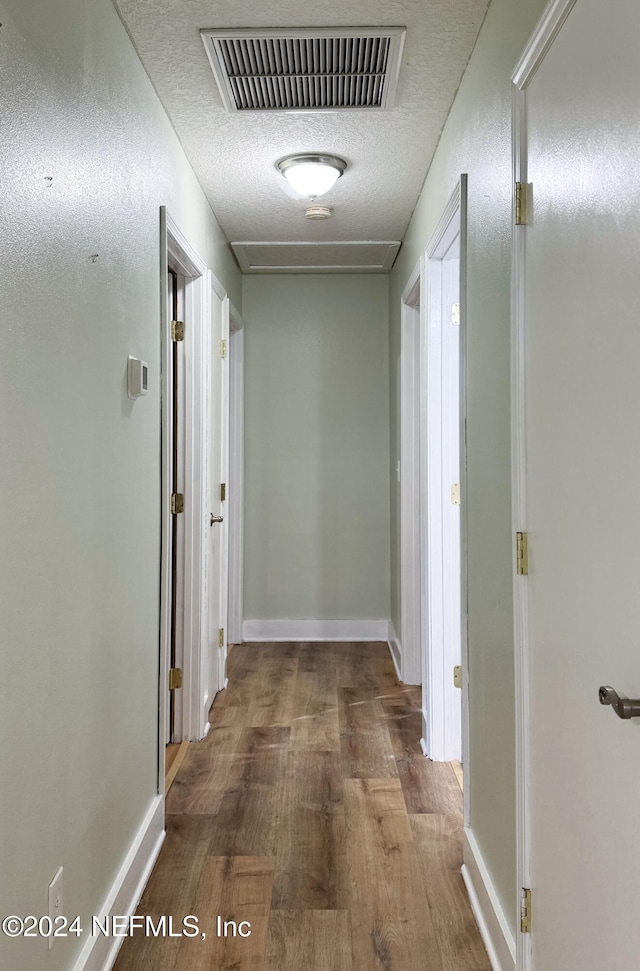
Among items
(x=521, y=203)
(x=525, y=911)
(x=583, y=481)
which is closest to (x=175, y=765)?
(x=525, y=911)

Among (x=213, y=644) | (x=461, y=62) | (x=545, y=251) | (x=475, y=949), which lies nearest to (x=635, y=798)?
(x=545, y=251)

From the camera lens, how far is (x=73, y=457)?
5.04ft

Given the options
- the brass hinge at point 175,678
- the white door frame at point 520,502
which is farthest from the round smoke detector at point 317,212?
the brass hinge at point 175,678

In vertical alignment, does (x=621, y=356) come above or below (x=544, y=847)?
above

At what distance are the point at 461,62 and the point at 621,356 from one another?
151 cm

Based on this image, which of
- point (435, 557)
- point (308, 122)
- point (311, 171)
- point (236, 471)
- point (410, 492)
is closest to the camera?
point (308, 122)

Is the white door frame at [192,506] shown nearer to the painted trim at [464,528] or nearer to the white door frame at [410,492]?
the white door frame at [410,492]

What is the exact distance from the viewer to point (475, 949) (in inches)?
71.0

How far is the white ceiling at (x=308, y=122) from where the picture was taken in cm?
186

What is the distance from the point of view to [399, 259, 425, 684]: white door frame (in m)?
3.81

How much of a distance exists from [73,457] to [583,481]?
3.36ft

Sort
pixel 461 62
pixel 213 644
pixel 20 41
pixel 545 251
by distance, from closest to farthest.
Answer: pixel 20 41
pixel 545 251
pixel 461 62
pixel 213 644

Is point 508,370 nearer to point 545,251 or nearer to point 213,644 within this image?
point 545,251

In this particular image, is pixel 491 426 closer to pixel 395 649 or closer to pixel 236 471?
pixel 395 649
